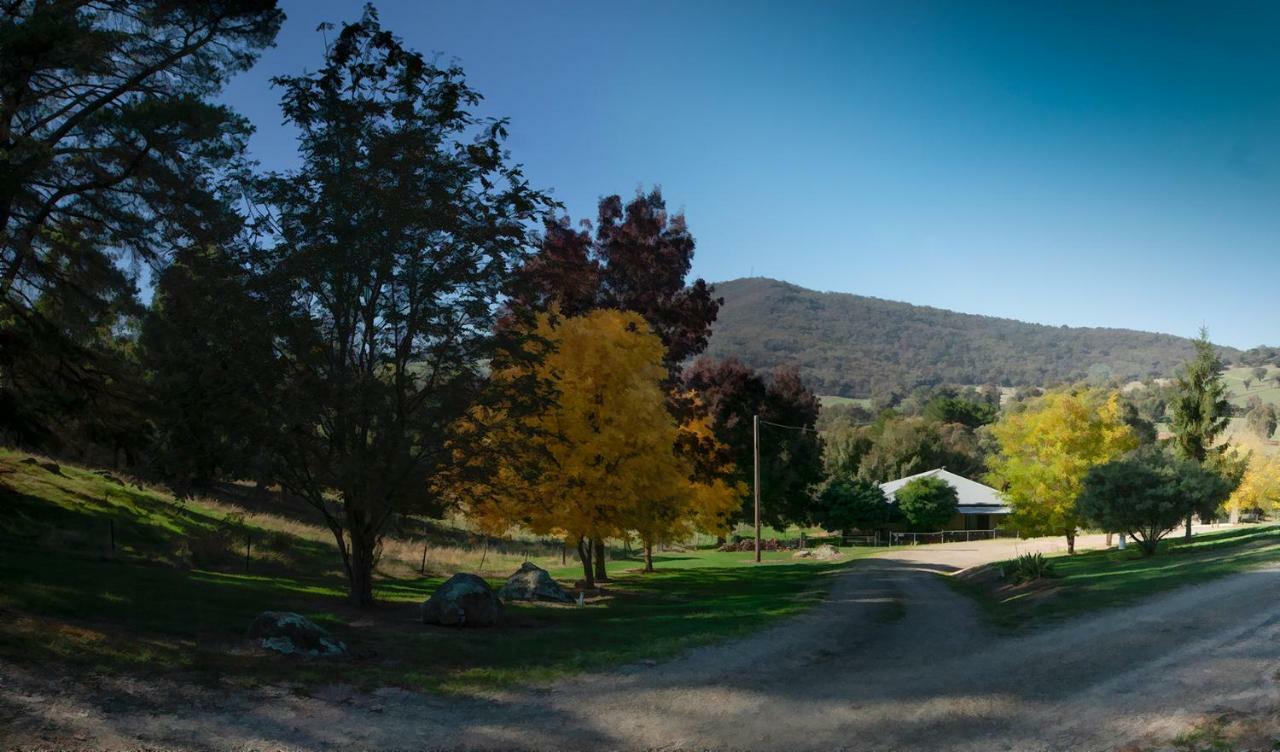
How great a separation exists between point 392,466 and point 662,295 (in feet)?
61.6

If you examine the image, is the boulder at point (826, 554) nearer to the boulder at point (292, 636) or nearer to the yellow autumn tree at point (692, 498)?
the yellow autumn tree at point (692, 498)

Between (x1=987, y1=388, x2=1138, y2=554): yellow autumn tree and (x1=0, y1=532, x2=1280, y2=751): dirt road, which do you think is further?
(x1=987, y1=388, x2=1138, y2=554): yellow autumn tree

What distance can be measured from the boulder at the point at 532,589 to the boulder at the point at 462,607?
205 inches

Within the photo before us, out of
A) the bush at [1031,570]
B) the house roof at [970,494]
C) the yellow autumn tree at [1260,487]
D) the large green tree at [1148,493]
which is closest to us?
the bush at [1031,570]

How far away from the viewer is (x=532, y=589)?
22.8 m

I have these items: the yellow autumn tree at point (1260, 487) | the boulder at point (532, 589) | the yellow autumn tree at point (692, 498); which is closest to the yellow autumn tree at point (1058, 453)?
the yellow autumn tree at point (692, 498)

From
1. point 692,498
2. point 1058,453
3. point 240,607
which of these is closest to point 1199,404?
point 1058,453

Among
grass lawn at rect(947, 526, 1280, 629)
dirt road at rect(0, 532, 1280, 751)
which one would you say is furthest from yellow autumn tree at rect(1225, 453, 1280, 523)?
dirt road at rect(0, 532, 1280, 751)

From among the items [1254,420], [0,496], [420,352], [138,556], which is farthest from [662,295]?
[1254,420]

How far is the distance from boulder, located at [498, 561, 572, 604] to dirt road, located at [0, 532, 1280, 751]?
9012 millimetres

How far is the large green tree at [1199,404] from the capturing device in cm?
4916

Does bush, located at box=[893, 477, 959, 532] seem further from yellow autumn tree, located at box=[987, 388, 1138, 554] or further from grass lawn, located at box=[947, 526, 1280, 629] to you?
grass lawn, located at box=[947, 526, 1280, 629]

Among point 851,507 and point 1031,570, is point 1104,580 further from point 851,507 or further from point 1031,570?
point 851,507

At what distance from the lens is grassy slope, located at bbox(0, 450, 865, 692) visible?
441 inches
